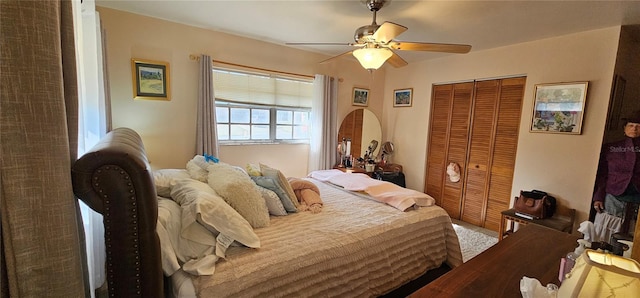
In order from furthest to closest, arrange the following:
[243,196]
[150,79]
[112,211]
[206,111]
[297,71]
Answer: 1. [297,71]
2. [206,111]
3. [150,79]
4. [243,196]
5. [112,211]

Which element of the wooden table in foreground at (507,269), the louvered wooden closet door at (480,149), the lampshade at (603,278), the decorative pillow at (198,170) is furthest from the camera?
the louvered wooden closet door at (480,149)

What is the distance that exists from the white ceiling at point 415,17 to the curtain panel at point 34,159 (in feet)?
6.06

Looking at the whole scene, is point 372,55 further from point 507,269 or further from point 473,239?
point 473,239

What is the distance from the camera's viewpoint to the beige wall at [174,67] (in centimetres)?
264

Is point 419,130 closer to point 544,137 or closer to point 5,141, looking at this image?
point 544,137

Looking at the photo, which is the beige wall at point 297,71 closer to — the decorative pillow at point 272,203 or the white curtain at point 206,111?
the white curtain at point 206,111

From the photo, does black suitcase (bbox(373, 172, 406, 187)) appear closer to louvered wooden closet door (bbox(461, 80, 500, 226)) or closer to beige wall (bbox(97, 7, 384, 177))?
louvered wooden closet door (bbox(461, 80, 500, 226))

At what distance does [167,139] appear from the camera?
2943 mm

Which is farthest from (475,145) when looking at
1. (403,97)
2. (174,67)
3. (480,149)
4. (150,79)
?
(150,79)

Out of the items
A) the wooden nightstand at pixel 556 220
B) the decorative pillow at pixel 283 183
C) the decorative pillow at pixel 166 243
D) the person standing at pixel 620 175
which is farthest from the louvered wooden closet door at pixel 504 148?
the decorative pillow at pixel 166 243

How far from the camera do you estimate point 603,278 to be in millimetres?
669

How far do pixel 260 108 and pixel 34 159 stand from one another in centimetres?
285

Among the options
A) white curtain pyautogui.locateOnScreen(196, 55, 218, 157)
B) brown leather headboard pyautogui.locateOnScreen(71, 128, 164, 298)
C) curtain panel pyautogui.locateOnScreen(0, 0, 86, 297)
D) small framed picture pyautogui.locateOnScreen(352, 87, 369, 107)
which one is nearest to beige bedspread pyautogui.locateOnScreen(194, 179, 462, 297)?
brown leather headboard pyautogui.locateOnScreen(71, 128, 164, 298)

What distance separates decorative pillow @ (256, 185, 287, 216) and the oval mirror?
2.49 metres
